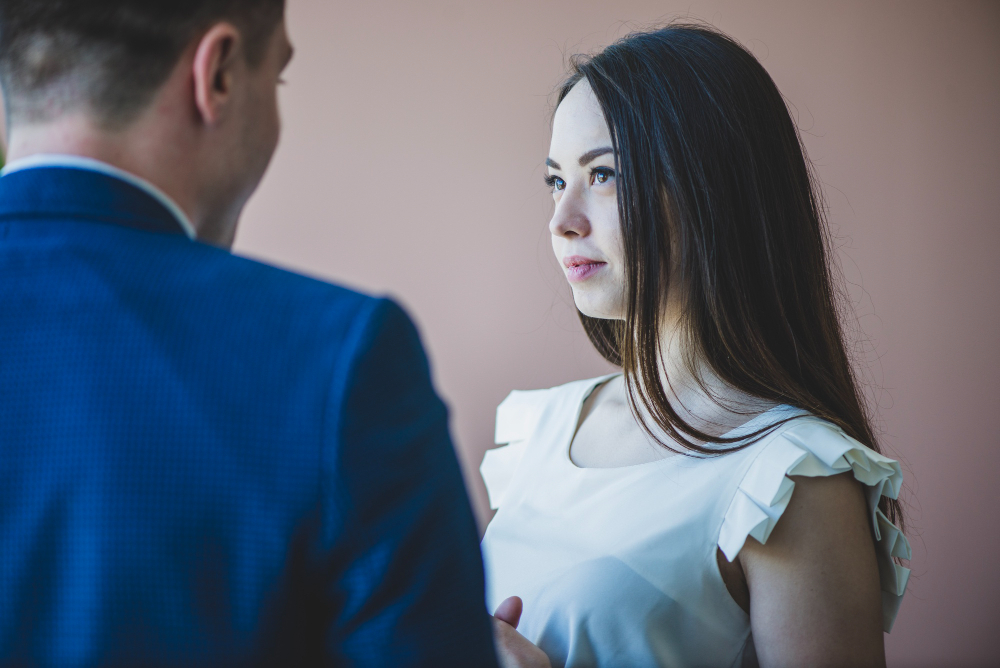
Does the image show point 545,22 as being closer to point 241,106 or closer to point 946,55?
point 946,55

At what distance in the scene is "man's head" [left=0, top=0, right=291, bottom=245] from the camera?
42 centimetres

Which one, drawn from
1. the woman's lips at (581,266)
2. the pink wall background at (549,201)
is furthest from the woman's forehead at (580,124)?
the pink wall background at (549,201)

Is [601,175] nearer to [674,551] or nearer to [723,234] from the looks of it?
[723,234]

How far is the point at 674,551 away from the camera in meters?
0.87

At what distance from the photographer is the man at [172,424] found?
1.28 feet

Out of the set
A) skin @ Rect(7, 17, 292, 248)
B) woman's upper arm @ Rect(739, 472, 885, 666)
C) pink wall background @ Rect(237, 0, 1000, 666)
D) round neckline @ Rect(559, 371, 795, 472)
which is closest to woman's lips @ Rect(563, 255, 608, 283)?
round neckline @ Rect(559, 371, 795, 472)

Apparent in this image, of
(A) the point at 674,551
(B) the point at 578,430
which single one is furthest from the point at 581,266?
(A) the point at 674,551

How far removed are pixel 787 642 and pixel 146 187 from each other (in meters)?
0.77

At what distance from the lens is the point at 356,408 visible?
39 cm

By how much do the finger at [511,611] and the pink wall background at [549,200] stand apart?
40.2 inches

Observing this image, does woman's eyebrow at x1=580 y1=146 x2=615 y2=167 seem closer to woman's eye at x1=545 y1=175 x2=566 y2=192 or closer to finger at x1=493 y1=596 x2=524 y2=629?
woman's eye at x1=545 y1=175 x2=566 y2=192

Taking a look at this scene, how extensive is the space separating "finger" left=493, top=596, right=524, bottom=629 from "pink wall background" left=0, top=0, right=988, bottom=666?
1.02 m

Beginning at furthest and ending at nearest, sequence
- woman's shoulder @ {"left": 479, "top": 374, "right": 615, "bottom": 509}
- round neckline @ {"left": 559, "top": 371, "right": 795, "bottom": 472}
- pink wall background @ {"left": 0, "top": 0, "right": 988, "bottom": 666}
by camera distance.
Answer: pink wall background @ {"left": 0, "top": 0, "right": 988, "bottom": 666} → woman's shoulder @ {"left": 479, "top": 374, "right": 615, "bottom": 509} → round neckline @ {"left": 559, "top": 371, "right": 795, "bottom": 472}

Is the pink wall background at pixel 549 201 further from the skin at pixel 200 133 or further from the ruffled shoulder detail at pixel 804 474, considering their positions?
the skin at pixel 200 133
